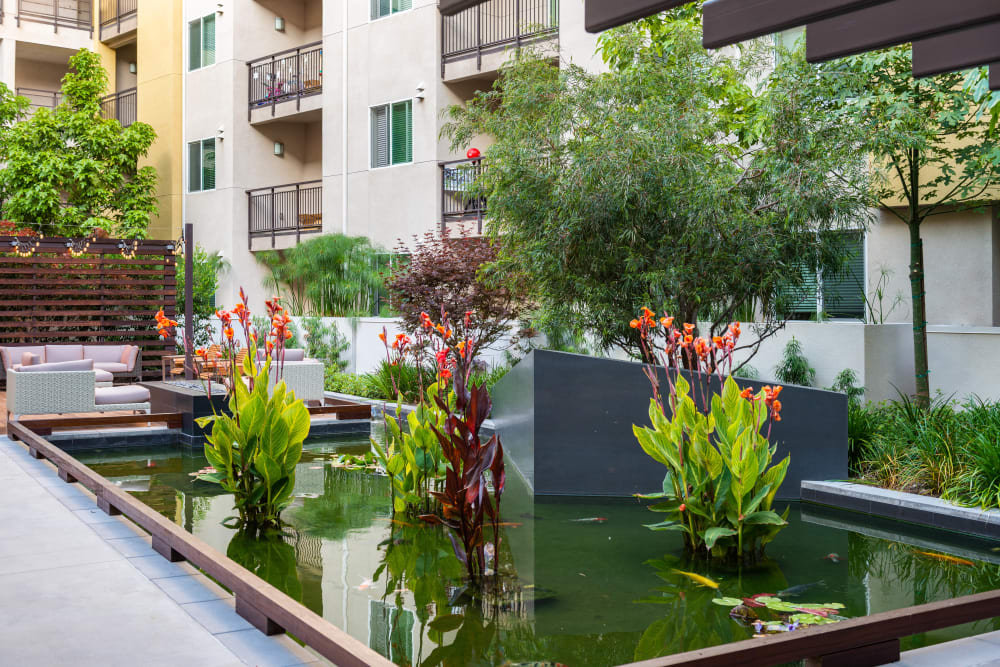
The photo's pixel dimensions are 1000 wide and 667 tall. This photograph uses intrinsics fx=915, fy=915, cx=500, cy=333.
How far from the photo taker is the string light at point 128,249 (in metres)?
16.8

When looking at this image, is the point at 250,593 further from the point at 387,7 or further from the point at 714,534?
the point at 387,7

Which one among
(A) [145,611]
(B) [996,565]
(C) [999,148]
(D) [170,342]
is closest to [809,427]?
(B) [996,565]

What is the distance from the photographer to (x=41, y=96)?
2611 cm

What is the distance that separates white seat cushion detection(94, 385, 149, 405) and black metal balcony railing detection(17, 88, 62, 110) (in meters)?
17.6

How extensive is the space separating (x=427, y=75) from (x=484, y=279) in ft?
25.9

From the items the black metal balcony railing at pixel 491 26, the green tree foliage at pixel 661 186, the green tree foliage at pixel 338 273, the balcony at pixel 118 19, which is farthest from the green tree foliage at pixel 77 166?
the green tree foliage at pixel 661 186

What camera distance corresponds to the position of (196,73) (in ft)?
76.1

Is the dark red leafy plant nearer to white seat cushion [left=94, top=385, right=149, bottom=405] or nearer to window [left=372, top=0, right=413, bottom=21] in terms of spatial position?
white seat cushion [left=94, top=385, right=149, bottom=405]

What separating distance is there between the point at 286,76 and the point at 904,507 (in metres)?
19.0

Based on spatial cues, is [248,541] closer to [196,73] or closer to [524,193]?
[524,193]

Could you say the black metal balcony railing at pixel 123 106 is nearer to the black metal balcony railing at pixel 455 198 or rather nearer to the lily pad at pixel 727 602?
the black metal balcony railing at pixel 455 198

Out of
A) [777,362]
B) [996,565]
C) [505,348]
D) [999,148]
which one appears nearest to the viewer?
[996,565]

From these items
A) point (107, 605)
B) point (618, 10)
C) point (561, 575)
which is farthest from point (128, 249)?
point (618, 10)

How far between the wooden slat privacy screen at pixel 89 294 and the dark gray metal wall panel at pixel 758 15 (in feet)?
47.8
